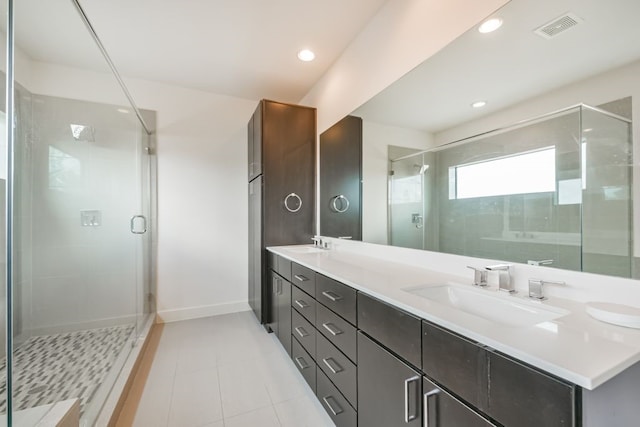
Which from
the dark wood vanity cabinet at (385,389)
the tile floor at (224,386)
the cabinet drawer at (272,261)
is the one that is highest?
the cabinet drawer at (272,261)

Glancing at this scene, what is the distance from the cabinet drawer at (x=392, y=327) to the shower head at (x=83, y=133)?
260 cm

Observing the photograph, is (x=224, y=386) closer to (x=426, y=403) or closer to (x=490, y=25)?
(x=426, y=403)

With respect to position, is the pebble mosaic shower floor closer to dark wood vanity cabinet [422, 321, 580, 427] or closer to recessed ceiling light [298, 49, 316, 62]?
dark wood vanity cabinet [422, 321, 580, 427]

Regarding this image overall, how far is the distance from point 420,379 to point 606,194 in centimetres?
86

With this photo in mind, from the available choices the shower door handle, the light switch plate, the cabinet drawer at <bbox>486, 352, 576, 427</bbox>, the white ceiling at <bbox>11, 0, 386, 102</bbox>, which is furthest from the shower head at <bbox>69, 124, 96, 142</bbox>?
the cabinet drawer at <bbox>486, 352, 576, 427</bbox>

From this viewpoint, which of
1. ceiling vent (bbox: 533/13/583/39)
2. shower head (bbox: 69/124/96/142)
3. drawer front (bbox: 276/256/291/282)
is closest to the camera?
ceiling vent (bbox: 533/13/583/39)

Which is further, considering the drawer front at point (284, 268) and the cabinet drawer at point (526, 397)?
the drawer front at point (284, 268)

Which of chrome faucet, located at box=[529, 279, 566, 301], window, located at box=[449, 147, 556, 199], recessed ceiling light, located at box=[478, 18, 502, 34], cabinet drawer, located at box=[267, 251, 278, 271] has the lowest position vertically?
cabinet drawer, located at box=[267, 251, 278, 271]

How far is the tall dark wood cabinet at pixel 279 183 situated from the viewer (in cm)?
267

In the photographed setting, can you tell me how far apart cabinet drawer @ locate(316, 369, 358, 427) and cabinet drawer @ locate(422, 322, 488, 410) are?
2.00 feet

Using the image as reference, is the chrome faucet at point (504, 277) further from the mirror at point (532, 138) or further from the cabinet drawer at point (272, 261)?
the cabinet drawer at point (272, 261)

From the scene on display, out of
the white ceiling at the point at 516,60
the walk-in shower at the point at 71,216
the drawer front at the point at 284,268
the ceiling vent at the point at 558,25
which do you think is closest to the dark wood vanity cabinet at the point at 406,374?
the drawer front at the point at 284,268

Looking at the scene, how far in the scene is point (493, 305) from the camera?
3.42ft

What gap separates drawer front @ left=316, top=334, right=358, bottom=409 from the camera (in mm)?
1203
